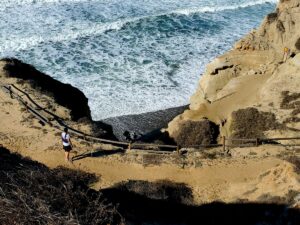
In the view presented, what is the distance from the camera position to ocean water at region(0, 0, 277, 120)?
39531mm

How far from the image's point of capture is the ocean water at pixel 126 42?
39531 millimetres

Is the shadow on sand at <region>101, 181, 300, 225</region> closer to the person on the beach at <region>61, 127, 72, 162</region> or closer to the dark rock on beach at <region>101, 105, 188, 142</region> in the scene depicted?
the person on the beach at <region>61, 127, 72, 162</region>

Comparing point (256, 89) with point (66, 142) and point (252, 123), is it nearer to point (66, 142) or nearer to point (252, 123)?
point (252, 123)

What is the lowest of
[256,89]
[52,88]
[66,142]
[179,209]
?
[179,209]

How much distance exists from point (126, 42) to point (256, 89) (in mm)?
18968

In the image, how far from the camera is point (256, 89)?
30703 millimetres

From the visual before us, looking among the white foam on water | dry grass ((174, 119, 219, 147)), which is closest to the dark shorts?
dry grass ((174, 119, 219, 147))

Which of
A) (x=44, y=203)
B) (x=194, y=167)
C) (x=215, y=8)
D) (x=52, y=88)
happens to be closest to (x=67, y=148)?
(x=194, y=167)

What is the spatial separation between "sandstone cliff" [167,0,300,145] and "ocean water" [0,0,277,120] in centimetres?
546

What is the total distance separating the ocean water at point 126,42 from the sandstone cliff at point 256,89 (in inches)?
215

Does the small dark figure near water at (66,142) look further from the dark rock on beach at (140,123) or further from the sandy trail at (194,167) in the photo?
the dark rock on beach at (140,123)

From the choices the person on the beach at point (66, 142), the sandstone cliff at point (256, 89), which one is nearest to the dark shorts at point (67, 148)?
the person on the beach at point (66, 142)

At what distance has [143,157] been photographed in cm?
2327

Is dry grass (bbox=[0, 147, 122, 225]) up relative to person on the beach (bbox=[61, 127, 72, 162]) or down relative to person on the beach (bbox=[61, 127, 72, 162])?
down
